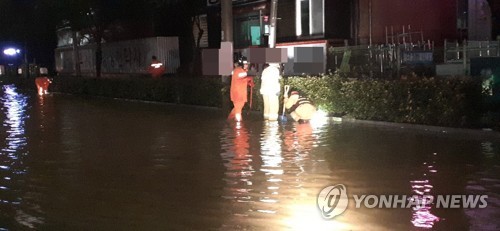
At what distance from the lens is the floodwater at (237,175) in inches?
292

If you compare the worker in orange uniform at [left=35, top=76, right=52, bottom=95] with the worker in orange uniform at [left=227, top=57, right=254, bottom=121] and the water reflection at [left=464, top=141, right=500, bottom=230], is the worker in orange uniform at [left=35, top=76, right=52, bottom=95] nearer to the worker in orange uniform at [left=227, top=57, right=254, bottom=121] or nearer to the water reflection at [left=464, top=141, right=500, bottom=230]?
the worker in orange uniform at [left=227, top=57, right=254, bottom=121]

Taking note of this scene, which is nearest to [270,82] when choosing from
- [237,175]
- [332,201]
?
[237,175]

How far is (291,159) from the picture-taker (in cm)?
1152

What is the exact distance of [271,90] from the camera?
18.3 m

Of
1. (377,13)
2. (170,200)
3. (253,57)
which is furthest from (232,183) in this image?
(377,13)

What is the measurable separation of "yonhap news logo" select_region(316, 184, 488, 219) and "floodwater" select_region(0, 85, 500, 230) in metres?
0.08

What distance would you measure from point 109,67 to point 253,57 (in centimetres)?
2111

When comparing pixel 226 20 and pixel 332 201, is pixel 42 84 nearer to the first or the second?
pixel 226 20

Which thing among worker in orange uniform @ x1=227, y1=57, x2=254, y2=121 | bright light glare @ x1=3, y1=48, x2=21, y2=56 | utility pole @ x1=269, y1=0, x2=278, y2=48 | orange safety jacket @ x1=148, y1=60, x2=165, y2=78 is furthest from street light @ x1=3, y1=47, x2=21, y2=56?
worker in orange uniform @ x1=227, y1=57, x2=254, y2=121

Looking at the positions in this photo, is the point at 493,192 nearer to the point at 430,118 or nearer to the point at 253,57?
the point at 430,118

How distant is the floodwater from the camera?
742 cm

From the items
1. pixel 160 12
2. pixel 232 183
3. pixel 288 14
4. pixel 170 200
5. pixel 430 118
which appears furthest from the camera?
pixel 160 12

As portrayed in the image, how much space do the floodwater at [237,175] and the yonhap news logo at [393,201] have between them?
78 mm

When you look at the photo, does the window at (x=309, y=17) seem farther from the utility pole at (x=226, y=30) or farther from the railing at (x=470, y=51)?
the railing at (x=470, y=51)
